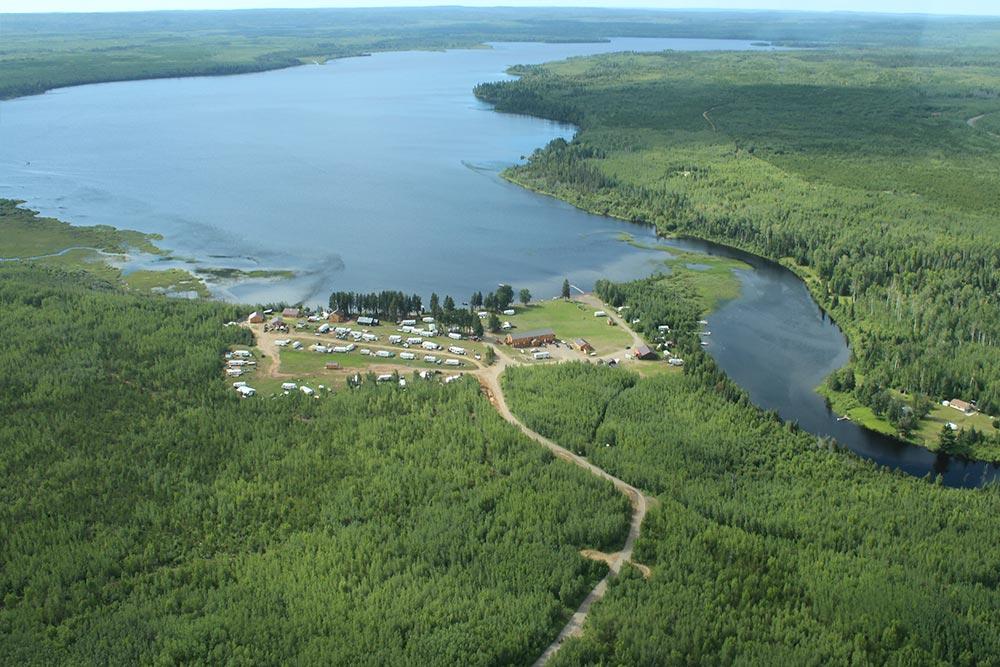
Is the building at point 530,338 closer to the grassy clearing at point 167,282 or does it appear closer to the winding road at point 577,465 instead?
the winding road at point 577,465

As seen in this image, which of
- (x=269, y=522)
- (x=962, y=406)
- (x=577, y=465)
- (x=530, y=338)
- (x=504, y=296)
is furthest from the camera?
(x=504, y=296)

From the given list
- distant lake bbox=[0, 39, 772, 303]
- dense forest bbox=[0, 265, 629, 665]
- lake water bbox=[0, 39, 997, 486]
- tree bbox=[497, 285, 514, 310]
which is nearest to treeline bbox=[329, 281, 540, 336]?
tree bbox=[497, 285, 514, 310]

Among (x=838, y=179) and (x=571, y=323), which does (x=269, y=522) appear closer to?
(x=571, y=323)

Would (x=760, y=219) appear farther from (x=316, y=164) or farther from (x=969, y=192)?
(x=316, y=164)

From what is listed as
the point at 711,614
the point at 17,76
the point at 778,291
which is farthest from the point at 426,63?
Result: the point at 711,614

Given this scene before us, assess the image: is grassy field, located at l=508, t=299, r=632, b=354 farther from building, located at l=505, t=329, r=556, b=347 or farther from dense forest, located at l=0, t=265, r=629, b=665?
dense forest, located at l=0, t=265, r=629, b=665

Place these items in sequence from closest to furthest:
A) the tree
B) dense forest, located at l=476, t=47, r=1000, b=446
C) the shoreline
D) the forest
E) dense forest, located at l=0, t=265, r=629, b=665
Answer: the forest < dense forest, located at l=0, t=265, r=629, b=665 < the shoreline < dense forest, located at l=476, t=47, r=1000, b=446 < the tree

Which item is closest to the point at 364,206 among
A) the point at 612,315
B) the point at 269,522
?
the point at 612,315

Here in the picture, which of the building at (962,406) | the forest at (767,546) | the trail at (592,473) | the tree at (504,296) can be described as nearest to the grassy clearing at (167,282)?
the tree at (504,296)
